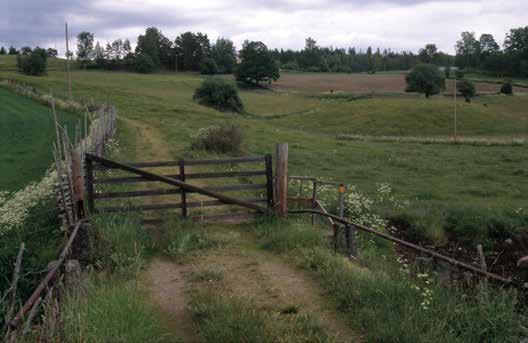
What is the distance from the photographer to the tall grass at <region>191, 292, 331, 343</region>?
5.70 meters

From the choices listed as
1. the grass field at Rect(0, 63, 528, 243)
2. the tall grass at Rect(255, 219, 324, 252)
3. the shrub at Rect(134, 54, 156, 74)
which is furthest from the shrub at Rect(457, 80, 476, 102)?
the tall grass at Rect(255, 219, 324, 252)

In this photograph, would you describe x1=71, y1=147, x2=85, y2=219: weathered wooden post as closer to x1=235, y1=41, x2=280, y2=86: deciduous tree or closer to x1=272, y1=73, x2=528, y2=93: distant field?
x1=272, y1=73, x2=528, y2=93: distant field

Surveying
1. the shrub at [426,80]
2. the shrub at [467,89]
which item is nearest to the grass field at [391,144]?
the shrub at [467,89]

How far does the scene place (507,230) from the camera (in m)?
15.6

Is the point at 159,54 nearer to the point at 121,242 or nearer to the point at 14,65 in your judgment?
the point at 14,65

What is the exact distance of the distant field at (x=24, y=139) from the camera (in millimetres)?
18234

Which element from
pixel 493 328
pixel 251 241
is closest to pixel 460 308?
pixel 493 328

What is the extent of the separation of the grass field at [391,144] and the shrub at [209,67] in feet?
153

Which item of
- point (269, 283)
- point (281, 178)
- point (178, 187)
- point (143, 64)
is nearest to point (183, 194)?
point (178, 187)

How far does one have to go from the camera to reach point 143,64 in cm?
11638

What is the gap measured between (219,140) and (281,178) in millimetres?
12994

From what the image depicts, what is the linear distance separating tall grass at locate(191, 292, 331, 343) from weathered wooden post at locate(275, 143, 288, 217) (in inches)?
183

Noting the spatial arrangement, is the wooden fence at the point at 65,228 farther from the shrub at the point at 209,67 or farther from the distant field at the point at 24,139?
the shrub at the point at 209,67

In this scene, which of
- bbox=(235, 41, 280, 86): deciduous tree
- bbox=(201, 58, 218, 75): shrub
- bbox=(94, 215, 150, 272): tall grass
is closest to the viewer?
bbox=(94, 215, 150, 272): tall grass
